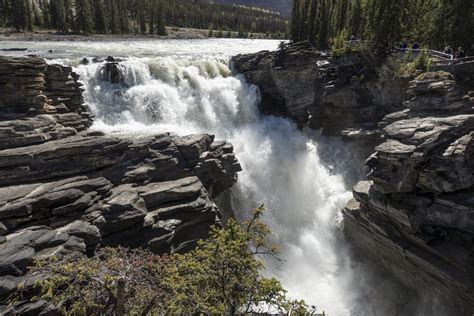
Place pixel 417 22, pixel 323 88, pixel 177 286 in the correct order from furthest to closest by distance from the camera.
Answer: pixel 417 22, pixel 323 88, pixel 177 286

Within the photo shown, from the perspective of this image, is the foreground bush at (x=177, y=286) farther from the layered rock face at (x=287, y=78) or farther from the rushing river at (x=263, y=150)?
the layered rock face at (x=287, y=78)

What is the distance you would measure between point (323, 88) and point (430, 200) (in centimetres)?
2008

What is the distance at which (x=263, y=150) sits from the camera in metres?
34.3

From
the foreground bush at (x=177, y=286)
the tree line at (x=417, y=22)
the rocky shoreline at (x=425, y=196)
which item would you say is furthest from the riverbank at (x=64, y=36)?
the foreground bush at (x=177, y=286)

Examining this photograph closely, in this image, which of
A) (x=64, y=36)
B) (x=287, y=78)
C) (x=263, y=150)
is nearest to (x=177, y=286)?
(x=263, y=150)

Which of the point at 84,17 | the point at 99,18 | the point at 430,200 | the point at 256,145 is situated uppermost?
the point at 99,18

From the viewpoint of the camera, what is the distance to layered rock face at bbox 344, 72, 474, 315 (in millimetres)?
19766

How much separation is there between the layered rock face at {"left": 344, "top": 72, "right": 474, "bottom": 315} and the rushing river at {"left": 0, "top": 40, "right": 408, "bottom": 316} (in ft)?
15.6

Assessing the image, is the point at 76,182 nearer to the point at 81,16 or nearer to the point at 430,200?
the point at 430,200

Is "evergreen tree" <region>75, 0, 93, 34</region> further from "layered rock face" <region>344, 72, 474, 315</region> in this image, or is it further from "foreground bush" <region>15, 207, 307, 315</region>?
"foreground bush" <region>15, 207, 307, 315</region>

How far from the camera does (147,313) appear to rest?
1255 centimetres

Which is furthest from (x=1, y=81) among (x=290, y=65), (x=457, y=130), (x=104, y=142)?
(x=457, y=130)


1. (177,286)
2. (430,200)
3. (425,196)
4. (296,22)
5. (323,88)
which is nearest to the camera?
(177,286)

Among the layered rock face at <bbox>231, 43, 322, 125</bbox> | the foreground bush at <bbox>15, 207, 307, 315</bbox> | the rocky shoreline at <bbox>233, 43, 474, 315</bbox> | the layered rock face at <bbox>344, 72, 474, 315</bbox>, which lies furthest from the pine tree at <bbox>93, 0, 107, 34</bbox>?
the foreground bush at <bbox>15, 207, 307, 315</bbox>
